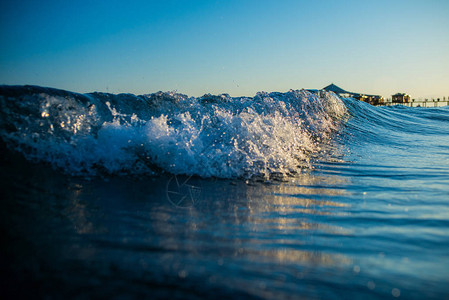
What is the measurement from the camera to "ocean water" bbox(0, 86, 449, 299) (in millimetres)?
1242

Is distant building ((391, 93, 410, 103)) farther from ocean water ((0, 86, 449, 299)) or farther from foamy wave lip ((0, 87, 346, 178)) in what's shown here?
foamy wave lip ((0, 87, 346, 178))

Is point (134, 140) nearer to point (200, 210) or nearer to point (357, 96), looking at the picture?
point (200, 210)

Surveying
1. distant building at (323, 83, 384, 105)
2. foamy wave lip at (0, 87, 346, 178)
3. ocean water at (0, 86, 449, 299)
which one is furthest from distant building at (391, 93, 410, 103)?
foamy wave lip at (0, 87, 346, 178)

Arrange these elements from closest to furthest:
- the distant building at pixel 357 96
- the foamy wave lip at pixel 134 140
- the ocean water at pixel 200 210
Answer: the ocean water at pixel 200 210
the foamy wave lip at pixel 134 140
the distant building at pixel 357 96

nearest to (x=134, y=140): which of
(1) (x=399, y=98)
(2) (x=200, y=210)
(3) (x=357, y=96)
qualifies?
(2) (x=200, y=210)

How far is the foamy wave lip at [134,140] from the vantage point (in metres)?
2.99

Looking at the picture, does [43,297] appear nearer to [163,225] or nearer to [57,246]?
[57,246]

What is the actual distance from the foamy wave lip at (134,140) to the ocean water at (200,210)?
0.05 feet

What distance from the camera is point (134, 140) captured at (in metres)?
3.35

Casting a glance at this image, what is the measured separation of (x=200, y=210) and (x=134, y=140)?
1.51m

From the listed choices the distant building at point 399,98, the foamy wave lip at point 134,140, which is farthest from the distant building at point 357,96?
the foamy wave lip at point 134,140

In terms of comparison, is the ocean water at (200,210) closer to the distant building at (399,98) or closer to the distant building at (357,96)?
the distant building at (357,96)

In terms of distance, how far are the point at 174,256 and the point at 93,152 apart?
2.06 m

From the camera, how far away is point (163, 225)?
1.86 m
